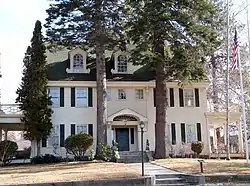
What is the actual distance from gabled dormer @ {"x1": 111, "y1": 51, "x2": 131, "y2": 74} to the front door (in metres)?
4.57

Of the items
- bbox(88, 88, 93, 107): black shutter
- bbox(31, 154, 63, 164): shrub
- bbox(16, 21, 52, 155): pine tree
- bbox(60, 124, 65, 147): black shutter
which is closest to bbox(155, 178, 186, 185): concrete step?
bbox(31, 154, 63, 164): shrub

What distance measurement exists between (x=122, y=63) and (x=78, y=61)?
3470 mm

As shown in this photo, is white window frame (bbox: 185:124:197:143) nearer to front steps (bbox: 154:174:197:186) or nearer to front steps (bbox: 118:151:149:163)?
front steps (bbox: 118:151:149:163)

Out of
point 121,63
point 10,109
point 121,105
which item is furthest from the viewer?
point 121,63

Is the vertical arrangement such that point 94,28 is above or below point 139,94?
above

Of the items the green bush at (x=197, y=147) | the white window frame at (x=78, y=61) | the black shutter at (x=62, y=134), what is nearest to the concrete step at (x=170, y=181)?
the green bush at (x=197, y=147)

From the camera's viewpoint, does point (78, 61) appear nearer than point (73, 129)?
No

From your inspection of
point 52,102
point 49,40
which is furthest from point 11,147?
point 49,40

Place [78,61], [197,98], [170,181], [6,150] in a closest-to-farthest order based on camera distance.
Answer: [170,181] → [6,150] → [78,61] → [197,98]

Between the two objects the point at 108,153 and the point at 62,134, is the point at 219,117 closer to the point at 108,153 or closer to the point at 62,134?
the point at 108,153

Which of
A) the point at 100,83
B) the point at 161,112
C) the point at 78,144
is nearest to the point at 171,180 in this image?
the point at 161,112

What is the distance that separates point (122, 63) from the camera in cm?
2795

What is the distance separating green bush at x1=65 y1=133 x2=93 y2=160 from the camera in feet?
76.4

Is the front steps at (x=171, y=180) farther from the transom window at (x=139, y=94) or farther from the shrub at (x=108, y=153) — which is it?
the transom window at (x=139, y=94)
